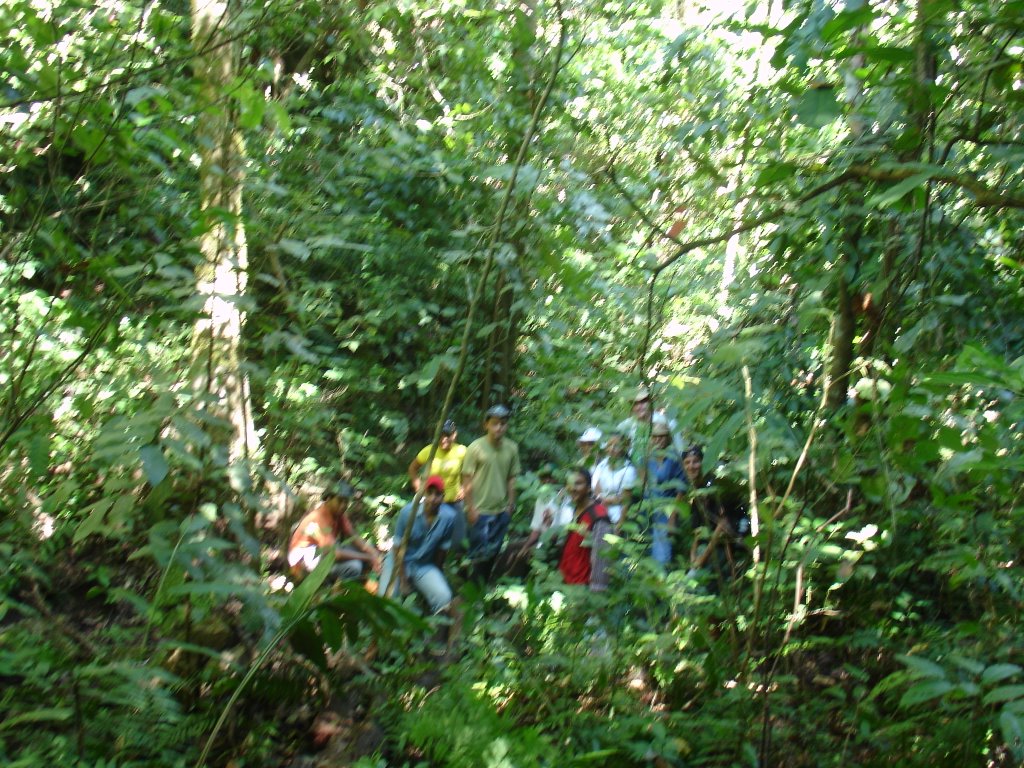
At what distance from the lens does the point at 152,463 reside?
10.2 feet

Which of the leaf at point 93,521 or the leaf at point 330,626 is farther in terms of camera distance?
the leaf at point 330,626

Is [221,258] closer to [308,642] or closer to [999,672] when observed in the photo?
[308,642]

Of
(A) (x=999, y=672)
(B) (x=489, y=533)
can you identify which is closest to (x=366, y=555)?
(B) (x=489, y=533)

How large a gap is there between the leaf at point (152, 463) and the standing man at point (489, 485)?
500cm

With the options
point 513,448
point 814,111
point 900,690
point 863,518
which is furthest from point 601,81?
point 814,111

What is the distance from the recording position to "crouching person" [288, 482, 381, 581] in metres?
6.43

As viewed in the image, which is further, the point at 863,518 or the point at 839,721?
the point at 863,518

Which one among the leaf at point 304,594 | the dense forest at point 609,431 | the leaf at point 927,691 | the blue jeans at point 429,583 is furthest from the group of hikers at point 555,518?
the leaf at point 927,691

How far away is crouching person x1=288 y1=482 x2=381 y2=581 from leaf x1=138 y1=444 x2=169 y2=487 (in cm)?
316

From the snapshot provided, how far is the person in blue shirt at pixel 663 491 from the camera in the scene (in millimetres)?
4801

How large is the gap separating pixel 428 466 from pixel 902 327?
113 inches

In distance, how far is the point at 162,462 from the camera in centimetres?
314

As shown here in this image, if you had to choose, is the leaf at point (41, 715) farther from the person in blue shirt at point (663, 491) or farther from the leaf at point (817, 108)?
the leaf at point (817, 108)

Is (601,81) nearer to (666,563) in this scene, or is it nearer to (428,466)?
(666,563)
